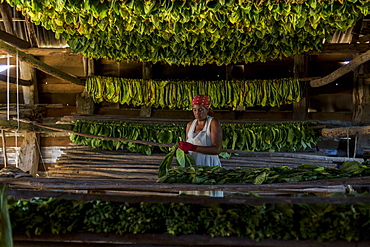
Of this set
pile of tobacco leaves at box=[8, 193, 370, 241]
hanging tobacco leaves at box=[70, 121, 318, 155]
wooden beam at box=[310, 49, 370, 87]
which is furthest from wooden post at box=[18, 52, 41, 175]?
wooden beam at box=[310, 49, 370, 87]

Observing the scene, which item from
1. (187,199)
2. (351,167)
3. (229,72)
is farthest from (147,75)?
(187,199)

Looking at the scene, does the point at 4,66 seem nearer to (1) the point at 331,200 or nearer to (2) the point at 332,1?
(2) the point at 332,1

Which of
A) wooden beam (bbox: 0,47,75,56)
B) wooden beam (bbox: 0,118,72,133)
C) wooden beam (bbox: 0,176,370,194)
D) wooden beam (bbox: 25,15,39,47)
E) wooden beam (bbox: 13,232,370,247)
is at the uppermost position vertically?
wooden beam (bbox: 25,15,39,47)

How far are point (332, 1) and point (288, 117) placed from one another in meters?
3.22

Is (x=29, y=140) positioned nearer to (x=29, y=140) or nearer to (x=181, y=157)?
(x=29, y=140)

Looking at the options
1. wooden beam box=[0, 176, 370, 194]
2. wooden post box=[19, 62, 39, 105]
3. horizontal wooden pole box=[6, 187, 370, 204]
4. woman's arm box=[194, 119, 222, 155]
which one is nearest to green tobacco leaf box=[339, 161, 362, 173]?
wooden beam box=[0, 176, 370, 194]

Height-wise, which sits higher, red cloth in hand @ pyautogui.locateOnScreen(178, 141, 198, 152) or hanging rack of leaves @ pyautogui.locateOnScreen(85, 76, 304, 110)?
hanging rack of leaves @ pyautogui.locateOnScreen(85, 76, 304, 110)

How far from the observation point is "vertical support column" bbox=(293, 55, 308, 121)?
21.5 feet

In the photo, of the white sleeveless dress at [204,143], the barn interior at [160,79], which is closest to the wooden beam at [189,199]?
the white sleeveless dress at [204,143]

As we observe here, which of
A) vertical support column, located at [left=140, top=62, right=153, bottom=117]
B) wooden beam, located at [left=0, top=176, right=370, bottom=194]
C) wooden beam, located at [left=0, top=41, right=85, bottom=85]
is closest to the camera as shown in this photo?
wooden beam, located at [left=0, top=176, right=370, bottom=194]

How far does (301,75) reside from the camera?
6.53 m

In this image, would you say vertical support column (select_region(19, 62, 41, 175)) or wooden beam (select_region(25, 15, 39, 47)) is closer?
wooden beam (select_region(25, 15, 39, 47))

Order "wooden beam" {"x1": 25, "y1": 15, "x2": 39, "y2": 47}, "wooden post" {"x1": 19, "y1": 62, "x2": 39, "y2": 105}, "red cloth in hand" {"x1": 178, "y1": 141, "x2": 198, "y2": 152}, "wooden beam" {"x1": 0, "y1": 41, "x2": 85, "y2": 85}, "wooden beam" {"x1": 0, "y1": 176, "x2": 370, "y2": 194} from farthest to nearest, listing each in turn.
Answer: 1. "wooden post" {"x1": 19, "y1": 62, "x2": 39, "y2": 105}
2. "wooden beam" {"x1": 25, "y1": 15, "x2": 39, "y2": 47}
3. "wooden beam" {"x1": 0, "y1": 41, "x2": 85, "y2": 85}
4. "red cloth in hand" {"x1": 178, "y1": 141, "x2": 198, "y2": 152}
5. "wooden beam" {"x1": 0, "y1": 176, "x2": 370, "y2": 194}

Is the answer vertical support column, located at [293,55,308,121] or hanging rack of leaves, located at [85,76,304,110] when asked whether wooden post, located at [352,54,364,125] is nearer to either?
vertical support column, located at [293,55,308,121]
